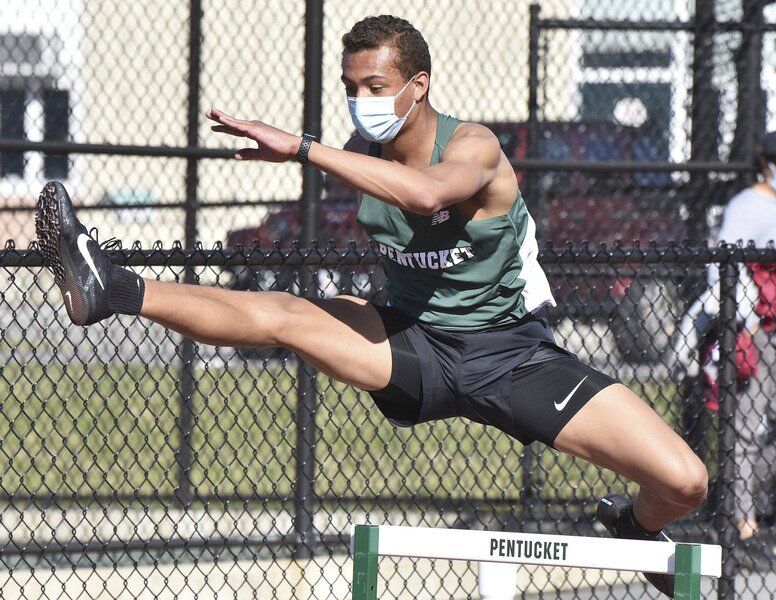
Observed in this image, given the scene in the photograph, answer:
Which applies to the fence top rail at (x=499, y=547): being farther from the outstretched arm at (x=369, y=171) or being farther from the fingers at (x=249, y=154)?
the fingers at (x=249, y=154)

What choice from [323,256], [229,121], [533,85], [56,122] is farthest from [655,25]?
[56,122]

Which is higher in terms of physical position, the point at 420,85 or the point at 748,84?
the point at 748,84

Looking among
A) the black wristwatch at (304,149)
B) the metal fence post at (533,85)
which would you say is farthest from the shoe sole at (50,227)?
the metal fence post at (533,85)

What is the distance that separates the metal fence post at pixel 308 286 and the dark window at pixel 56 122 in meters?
3.12

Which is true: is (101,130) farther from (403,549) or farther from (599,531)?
(403,549)

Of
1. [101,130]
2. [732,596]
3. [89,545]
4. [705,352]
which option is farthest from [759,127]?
[101,130]

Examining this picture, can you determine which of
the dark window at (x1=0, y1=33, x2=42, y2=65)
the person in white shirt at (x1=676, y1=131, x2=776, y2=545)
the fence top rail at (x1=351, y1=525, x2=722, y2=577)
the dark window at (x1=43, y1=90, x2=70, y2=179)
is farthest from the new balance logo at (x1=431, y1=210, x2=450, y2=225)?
the dark window at (x1=0, y1=33, x2=42, y2=65)

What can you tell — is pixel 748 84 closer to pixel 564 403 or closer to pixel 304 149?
pixel 564 403

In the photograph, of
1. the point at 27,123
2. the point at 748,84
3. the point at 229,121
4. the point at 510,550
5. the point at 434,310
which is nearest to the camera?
the point at 229,121

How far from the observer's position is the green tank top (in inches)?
150

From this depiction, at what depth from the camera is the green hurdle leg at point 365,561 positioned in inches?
139

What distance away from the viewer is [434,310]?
4027 mm

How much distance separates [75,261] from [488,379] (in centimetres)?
138

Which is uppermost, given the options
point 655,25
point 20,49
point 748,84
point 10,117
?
point 10,117
